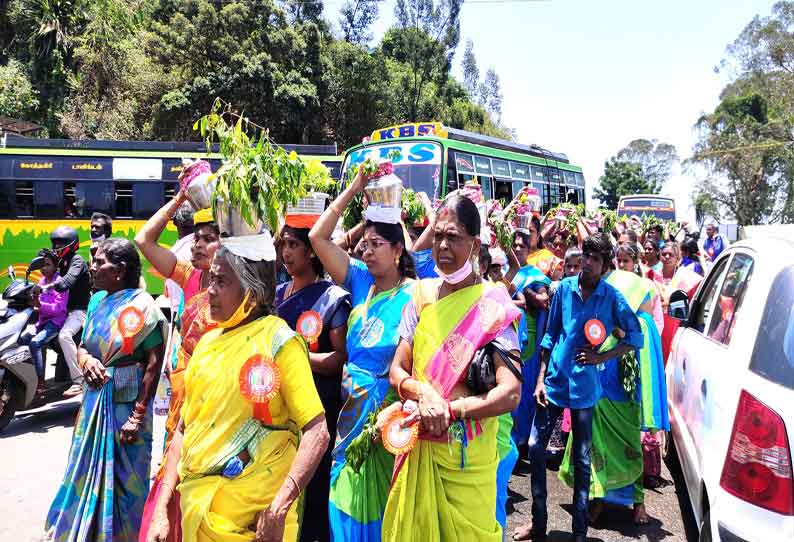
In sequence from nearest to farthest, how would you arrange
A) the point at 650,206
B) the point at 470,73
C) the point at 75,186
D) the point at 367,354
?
the point at 367,354
the point at 75,186
the point at 650,206
the point at 470,73

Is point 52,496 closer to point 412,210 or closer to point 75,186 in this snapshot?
point 412,210

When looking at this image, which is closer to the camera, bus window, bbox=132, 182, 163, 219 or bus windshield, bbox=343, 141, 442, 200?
bus windshield, bbox=343, 141, 442, 200

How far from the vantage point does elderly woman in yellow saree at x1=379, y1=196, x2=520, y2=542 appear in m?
2.33

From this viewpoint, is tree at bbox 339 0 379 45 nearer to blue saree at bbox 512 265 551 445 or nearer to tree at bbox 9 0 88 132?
tree at bbox 9 0 88 132

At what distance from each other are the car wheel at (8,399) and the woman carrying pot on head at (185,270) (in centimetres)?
313

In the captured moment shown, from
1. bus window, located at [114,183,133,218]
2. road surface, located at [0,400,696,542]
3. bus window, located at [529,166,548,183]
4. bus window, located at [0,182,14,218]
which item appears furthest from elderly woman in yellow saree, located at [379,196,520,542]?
bus window, located at [0,182,14,218]

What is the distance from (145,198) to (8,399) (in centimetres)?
1077

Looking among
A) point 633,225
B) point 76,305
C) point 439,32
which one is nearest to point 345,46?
point 439,32

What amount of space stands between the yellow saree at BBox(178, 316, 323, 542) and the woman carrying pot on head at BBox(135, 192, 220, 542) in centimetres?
91

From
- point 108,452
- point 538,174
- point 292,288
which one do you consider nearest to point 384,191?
point 292,288

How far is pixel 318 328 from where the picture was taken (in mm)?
3100

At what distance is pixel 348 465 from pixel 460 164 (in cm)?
988

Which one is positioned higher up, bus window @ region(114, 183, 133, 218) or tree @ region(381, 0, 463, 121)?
tree @ region(381, 0, 463, 121)

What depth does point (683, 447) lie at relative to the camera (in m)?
3.89
